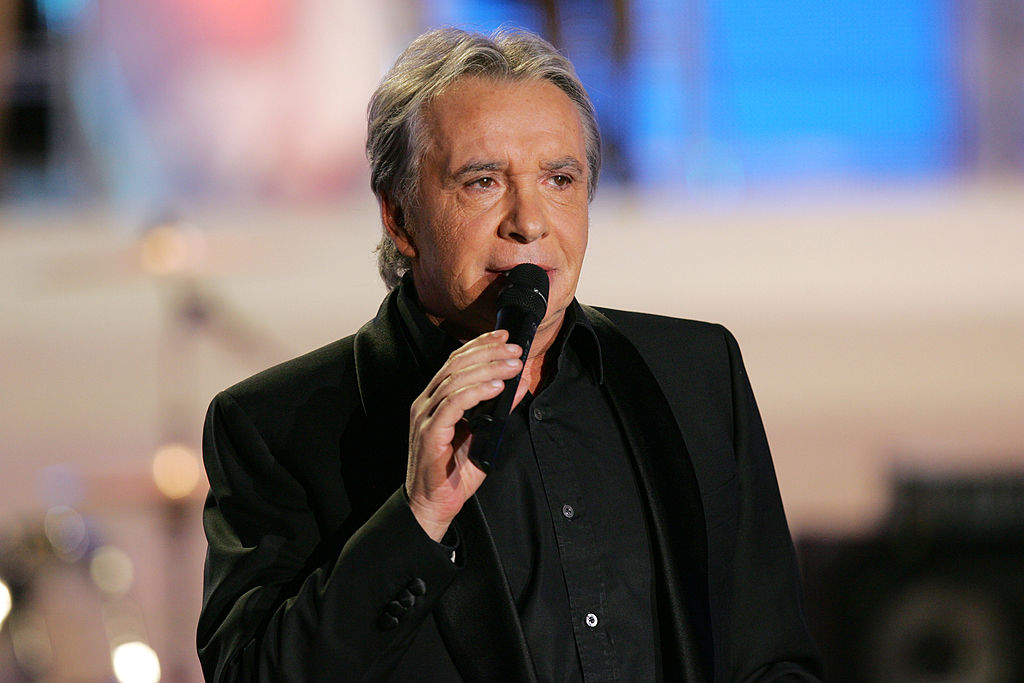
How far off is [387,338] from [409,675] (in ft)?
1.33

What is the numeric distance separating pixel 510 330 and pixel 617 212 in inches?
170

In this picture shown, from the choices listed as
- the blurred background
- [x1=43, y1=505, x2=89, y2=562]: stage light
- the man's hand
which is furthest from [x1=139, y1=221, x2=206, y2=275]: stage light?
the man's hand

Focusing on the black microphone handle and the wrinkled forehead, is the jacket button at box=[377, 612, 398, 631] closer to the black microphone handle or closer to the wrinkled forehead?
the black microphone handle

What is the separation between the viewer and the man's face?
149cm

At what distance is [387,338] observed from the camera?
159 cm

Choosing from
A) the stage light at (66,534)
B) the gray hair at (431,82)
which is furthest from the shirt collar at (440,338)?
the stage light at (66,534)

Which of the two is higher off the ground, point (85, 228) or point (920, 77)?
point (920, 77)

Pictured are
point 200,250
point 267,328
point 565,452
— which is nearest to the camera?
point 565,452

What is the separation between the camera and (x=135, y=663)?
314 centimetres

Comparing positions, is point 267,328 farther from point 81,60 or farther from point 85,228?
point 81,60

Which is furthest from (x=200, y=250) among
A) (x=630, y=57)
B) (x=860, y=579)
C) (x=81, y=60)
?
(x=860, y=579)

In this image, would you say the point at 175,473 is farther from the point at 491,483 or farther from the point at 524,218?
the point at 524,218

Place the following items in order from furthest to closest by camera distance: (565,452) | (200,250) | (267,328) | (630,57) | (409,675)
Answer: (630,57), (267,328), (200,250), (565,452), (409,675)

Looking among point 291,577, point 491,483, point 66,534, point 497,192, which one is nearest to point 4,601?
point 66,534
